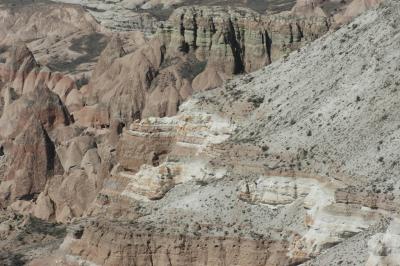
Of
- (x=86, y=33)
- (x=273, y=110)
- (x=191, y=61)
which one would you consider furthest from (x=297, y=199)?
(x=86, y=33)

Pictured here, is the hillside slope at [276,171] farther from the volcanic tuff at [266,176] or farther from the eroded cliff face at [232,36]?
the eroded cliff face at [232,36]

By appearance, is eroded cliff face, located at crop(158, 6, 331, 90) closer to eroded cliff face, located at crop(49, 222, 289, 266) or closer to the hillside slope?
the hillside slope

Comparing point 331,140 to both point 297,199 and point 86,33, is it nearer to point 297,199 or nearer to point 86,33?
point 297,199

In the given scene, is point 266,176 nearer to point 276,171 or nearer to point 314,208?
point 276,171

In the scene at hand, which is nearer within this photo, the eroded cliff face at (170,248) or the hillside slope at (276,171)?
the hillside slope at (276,171)

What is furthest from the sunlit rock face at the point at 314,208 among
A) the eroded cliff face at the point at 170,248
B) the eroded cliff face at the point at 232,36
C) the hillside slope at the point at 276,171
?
the eroded cliff face at the point at 232,36

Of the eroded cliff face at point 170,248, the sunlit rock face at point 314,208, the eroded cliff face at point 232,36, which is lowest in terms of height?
the eroded cliff face at point 232,36

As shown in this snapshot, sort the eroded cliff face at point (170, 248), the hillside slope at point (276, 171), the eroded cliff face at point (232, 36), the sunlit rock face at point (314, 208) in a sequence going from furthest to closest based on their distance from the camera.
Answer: the eroded cliff face at point (232, 36) → the eroded cliff face at point (170, 248) → the hillside slope at point (276, 171) → the sunlit rock face at point (314, 208)

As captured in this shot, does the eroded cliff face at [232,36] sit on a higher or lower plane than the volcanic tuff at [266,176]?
lower

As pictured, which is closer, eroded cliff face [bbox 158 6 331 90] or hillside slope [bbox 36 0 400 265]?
hillside slope [bbox 36 0 400 265]

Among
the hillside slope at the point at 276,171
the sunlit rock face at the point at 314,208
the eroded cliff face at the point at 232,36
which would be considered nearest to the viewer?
the sunlit rock face at the point at 314,208

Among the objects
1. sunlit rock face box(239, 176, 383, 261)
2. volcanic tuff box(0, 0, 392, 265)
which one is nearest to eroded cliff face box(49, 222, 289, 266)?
volcanic tuff box(0, 0, 392, 265)
